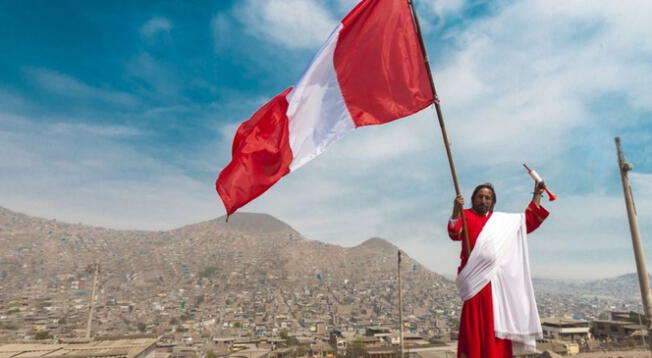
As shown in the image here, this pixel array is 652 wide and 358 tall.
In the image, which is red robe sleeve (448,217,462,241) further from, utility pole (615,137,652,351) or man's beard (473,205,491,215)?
utility pole (615,137,652,351)

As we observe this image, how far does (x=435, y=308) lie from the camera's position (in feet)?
346

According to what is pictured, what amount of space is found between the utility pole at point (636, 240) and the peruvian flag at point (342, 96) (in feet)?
15.0

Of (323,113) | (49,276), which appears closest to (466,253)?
(323,113)

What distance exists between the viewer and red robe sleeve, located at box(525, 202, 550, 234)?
3250 mm

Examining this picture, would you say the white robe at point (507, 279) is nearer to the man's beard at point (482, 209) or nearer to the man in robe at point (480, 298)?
the man in robe at point (480, 298)

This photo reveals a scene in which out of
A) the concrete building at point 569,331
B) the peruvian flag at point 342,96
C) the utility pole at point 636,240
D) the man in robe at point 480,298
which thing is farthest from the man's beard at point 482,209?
the concrete building at point 569,331

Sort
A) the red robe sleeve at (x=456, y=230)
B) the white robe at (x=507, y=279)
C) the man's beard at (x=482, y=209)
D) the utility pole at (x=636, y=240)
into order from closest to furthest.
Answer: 1. the white robe at (x=507, y=279)
2. the red robe sleeve at (x=456, y=230)
3. the man's beard at (x=482, y=209)
4. the utility pole at (x=636, y=240)

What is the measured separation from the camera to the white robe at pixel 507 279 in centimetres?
298

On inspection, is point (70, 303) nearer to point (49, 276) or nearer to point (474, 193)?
point (49, 276)

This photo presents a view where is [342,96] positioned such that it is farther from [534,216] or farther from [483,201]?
[534,216]

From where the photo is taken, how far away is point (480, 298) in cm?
307

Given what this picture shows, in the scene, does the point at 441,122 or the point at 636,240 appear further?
the point at 636,240

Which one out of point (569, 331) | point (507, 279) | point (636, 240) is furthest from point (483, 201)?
point (569, 331)

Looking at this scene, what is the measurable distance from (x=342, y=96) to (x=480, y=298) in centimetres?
225
